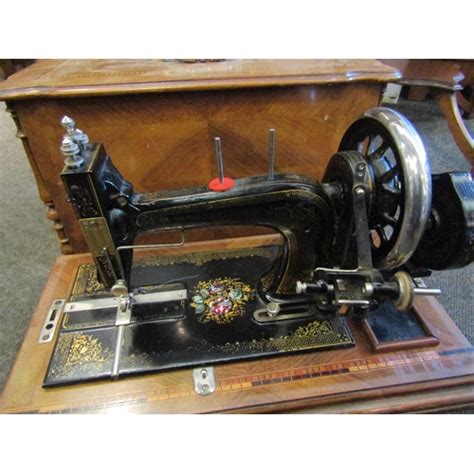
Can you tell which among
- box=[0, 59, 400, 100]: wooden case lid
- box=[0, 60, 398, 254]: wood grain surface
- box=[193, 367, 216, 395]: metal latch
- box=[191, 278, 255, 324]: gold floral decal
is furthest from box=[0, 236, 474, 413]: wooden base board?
box=[0, 59, 400, 100]: wooden case lid

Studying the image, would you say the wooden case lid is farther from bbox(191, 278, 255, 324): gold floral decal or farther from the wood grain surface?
bbox(191, 278, 255, 324): gold floral decal

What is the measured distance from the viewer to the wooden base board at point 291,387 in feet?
2.78

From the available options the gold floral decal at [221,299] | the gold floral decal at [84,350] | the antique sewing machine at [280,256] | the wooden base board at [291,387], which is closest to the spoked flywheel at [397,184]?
the antique sewing machine at [280,256]

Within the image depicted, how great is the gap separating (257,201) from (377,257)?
323 millimetres

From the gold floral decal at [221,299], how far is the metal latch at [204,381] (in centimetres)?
→ 14

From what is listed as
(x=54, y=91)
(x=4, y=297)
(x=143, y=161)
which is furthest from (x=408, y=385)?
(x=4, y=297)

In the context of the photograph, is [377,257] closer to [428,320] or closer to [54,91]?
[428,320]

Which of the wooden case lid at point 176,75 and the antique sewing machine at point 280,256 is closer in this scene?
the antique sewing machine at point 280,256

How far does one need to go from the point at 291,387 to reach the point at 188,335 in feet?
1.01

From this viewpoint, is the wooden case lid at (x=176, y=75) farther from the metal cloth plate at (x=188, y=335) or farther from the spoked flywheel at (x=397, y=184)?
the metal cloth plate at (x=188, y=335)

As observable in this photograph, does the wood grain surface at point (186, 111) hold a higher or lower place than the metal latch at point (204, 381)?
higher

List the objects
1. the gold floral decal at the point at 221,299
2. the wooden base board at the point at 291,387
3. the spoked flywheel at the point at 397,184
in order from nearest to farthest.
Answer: the spoked flywheel at the point at 397,184 < the wooden base board at the point at 291,387 < the gold floral decal at the point at 221,299

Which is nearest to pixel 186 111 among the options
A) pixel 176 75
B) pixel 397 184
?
pixel 176 75

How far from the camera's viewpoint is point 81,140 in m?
0.76
